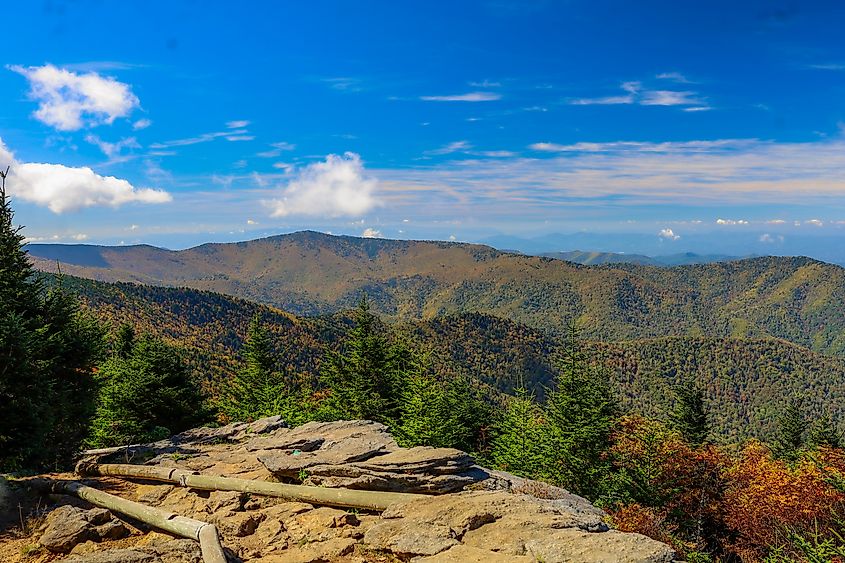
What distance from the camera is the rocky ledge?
9.15 metres

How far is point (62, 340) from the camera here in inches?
871

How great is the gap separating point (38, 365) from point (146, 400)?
13.0m

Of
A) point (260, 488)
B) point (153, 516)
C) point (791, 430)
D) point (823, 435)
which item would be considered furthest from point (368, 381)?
point (791, 430)

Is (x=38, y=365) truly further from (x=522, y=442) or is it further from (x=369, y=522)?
(x=522, y=442)

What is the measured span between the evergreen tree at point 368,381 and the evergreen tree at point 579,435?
12.4m

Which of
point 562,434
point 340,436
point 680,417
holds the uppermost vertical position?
point 340,436

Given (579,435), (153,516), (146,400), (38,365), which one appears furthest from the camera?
(146,400)

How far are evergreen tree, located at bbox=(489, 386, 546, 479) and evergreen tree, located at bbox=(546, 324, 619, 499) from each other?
2.72 feet

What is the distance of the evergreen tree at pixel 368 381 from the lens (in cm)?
3750

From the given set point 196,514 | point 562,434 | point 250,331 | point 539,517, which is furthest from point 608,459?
point 250,331

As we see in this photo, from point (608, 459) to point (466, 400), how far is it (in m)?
12.1

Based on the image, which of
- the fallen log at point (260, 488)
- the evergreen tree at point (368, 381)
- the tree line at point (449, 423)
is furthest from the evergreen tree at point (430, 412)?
the fallen log at point (260, 488)

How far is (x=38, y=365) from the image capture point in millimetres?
19375

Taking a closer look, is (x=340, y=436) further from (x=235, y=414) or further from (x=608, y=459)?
(x=235, y=414)
